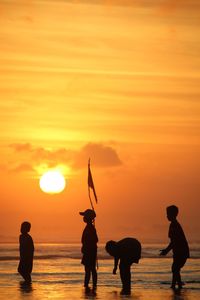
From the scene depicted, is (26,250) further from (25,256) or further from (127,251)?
(127,251)


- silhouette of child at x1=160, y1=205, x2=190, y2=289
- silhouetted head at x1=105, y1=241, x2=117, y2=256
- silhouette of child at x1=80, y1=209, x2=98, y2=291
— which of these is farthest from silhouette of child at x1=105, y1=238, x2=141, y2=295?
silhouette of child at x1=80, y1=209, x2=98, y2=291

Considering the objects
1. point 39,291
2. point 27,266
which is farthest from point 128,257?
point 27,266

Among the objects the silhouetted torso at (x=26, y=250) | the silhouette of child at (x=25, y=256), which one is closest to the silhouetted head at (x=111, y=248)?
the silhouette of child at (x=25, y=256)

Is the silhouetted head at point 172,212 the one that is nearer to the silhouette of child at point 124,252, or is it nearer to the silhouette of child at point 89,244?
the silhouette of child at point 124,252

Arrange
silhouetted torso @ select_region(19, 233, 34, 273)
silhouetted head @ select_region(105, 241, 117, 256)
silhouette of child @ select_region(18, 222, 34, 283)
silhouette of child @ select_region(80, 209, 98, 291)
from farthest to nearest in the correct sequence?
silhouetted torso @ select_region(19, 233, 34, 273)
silhouette of child @ select_region(18, 222, 34, 283)
silhouette of child @ select_region(80, 209, 98, 291)
silhouetted head @ select_region(105, 241, 117, 256)

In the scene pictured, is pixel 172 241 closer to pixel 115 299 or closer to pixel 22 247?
pixel 115 299

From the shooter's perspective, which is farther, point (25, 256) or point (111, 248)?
point (25, 256)

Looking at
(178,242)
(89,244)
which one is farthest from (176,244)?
(89,244)

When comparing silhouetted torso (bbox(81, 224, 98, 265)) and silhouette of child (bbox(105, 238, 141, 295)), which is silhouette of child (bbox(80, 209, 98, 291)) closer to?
silhouetted torso (bbox(81, 224, 98, 265))

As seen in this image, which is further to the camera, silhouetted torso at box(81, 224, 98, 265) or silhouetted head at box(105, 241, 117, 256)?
silhouetted torso at box(81, 224, 98, 265)

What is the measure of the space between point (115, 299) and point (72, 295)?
154 centimetres

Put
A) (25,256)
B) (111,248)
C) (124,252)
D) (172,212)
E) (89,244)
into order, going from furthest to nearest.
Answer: (25,256) → (89,244) → (172,212) → (124,252) → (111,248)

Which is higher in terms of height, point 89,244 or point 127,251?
point 89,244

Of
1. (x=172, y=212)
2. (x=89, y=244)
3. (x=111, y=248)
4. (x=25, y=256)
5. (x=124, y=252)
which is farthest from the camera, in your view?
(x=25, y=256)
